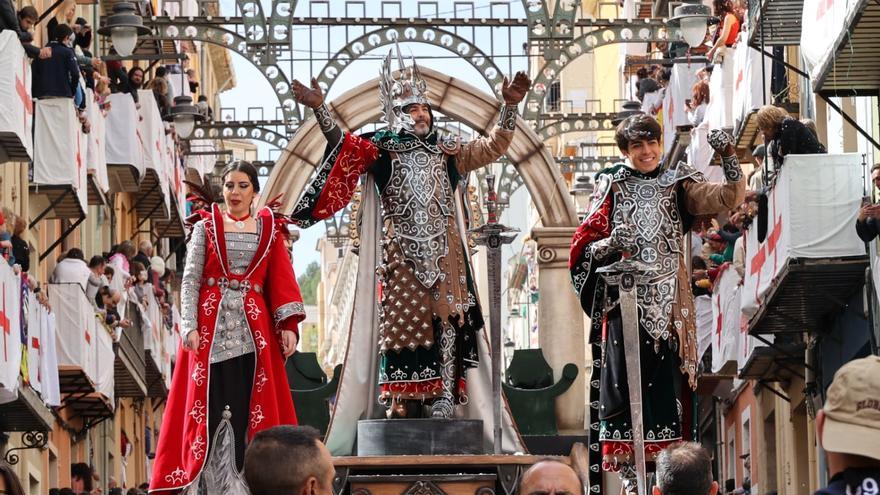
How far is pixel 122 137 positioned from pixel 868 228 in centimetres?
1446

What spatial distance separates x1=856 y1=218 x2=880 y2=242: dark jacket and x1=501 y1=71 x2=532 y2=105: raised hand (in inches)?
259

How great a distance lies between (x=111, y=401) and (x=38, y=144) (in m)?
5.32

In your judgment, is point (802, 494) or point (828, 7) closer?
point (828, 7)

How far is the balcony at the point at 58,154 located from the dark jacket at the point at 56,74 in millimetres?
154

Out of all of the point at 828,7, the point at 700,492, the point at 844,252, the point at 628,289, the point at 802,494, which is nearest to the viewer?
the point at 700,492

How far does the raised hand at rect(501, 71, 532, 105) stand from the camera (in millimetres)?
13461

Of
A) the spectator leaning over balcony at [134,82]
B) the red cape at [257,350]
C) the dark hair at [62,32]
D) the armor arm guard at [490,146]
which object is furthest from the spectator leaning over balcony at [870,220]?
the spectator leaning over balcony at [134,82]

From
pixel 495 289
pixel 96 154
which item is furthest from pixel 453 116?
pixel 495 289

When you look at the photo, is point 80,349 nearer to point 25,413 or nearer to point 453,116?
point 25,413

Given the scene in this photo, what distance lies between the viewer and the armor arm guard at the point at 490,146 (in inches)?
543

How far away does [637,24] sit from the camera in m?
31.3

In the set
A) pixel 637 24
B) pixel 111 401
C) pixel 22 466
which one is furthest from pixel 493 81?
pixel 22 466

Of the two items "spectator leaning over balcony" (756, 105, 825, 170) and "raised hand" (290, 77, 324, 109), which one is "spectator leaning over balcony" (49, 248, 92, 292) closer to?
"spectator leaning over balcony" (756, 105, 825, 170)

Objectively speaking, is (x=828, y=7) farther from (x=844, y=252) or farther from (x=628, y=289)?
(x=628, y=289)
